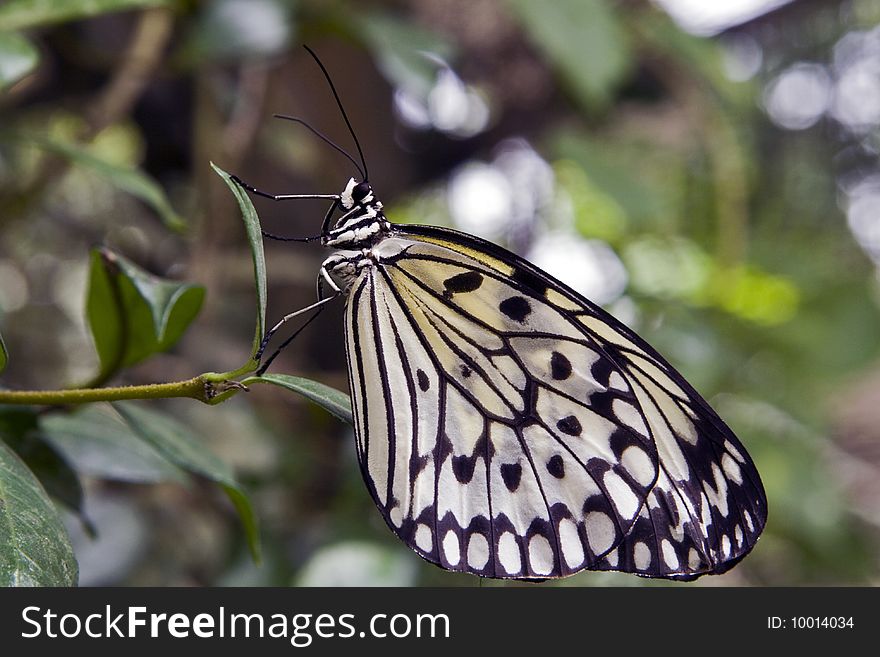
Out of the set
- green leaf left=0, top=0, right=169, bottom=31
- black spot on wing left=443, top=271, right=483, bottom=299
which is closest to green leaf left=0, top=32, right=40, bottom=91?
green leaf left=0, top=0, right=169, bottom=31

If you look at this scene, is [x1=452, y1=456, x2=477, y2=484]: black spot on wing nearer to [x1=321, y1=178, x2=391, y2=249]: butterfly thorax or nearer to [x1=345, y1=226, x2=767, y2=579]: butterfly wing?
[x1=345, y1=226, x2=767, y2=579]: butterfly wing

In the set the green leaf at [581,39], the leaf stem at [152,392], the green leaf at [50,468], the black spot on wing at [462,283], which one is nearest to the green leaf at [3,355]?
the leaf stem at [152,392]

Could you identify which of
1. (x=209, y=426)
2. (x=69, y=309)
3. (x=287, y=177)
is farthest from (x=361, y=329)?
(x=69, y=309)

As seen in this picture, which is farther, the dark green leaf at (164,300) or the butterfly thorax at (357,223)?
the butterfly thorax at (357,223)

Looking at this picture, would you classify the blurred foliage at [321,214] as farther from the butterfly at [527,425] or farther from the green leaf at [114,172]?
the butterfly at [527,425]
